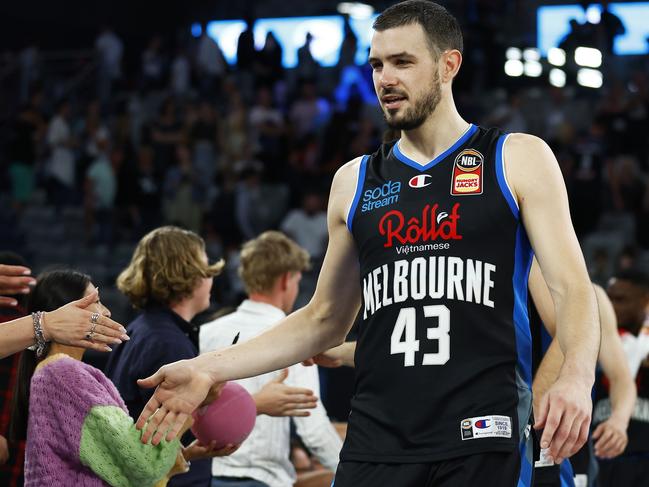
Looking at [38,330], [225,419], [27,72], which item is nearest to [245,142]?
[27,72]

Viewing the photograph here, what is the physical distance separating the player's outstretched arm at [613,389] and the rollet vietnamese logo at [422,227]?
2.59 meters

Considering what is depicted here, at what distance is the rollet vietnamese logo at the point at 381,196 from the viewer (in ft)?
11.2

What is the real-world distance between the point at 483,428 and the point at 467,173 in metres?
0.78

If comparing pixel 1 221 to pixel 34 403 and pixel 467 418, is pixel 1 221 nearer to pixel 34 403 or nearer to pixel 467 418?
pixel 34 403

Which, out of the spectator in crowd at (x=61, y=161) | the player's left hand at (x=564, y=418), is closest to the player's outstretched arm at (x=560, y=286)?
the player's left hand at (x=564, y=418)

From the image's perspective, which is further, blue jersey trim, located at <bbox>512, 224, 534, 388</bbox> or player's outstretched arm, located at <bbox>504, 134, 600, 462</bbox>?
blue jersey trim, located at <bbox>512, 224, 534, 388</bbox>

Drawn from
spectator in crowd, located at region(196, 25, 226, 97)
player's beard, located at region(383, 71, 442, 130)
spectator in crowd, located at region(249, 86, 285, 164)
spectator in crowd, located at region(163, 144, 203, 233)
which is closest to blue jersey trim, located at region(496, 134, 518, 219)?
player's beard, located at region(383, 71, 442, 130)

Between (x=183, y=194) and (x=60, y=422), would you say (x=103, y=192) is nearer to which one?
(x=183, y=194)

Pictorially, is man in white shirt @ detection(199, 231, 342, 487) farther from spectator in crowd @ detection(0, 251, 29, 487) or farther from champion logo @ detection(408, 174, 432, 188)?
champion logo @ detection(408, 174, 432, 188)

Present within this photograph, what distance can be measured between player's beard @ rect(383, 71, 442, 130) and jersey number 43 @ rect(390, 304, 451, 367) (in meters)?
0.60

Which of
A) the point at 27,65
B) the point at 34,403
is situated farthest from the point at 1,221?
the point at 34,403

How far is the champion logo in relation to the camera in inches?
134

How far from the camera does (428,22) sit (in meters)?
3.44

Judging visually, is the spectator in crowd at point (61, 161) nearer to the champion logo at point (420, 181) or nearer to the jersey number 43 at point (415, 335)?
the champion logo at point (420, 181)
